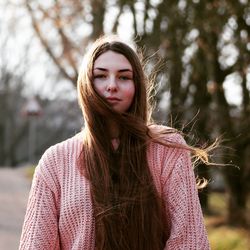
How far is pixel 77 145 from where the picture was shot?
313 cm

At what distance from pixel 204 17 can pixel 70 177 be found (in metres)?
8.80

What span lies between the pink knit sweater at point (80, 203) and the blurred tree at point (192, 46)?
25.7ft

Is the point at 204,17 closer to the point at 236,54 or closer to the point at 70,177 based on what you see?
the point at 236,54

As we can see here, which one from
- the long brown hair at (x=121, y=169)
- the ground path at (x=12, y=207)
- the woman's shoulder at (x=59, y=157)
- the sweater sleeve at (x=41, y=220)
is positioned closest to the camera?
the long brown hair at (x=121, y=169)

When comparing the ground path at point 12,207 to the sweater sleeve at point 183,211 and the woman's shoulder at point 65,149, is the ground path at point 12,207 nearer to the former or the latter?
the woman's shoulder at point 65,149

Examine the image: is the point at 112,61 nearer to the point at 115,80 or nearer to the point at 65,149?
the point at 115,80

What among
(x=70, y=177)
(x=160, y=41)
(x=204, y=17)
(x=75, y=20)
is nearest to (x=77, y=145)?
(x=70, y=177)

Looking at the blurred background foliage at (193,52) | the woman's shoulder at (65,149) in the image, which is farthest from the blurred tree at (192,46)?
the woman's shoulder at (65,149)

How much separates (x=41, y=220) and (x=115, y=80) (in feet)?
2.19

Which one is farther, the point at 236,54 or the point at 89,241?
the point at 236,54

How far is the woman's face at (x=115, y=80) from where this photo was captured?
302cm

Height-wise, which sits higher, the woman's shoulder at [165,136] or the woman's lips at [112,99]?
the woman's lips at [112,99]

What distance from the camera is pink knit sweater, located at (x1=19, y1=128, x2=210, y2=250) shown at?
2.90 meters

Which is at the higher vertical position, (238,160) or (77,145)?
(238,160)
